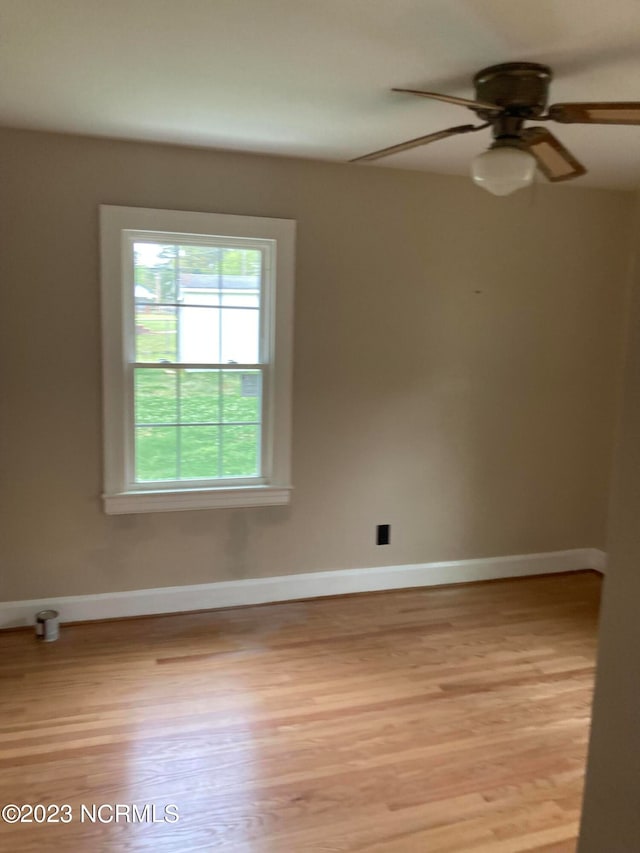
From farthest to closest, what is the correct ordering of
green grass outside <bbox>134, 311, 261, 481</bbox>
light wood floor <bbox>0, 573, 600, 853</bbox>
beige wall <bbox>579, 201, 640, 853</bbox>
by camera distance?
green grass outside <bbox>134, 311, 261, 481</bbox>, light wood floor <bbox>0, 573, 600, 853</bbox>, beige wall <bbox>579, 201, 640, 853</bbox>

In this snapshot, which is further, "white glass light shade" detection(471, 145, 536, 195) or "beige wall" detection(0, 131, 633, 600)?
"beige wall" detection(0, 131, 633, 600)

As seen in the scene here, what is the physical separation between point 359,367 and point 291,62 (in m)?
1.78

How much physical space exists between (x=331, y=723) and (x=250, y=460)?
4.83ft

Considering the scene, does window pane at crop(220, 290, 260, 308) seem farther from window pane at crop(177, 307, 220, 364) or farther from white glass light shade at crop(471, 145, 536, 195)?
white glass light shade at crop(471, 145, 536, 195)

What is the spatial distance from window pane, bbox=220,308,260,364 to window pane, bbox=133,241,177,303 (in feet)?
1.00

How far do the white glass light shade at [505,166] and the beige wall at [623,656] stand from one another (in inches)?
45.8

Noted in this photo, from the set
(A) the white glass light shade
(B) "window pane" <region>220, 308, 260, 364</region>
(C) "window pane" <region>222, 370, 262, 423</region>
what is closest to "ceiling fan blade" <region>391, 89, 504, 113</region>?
(A) the white glass light shade

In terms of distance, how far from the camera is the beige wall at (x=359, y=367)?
3148 mm

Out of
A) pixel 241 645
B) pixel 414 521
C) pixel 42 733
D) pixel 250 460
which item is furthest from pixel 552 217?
pixel 42 733

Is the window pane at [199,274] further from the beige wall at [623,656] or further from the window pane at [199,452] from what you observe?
the beige wall at [623,656]

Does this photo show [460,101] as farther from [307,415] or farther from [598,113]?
[307,415]

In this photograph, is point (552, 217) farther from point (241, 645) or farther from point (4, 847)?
point (4, 847)

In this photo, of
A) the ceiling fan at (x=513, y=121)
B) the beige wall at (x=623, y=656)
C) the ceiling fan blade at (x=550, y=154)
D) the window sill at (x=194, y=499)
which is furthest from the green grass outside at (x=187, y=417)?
the beige wall at (x=623, y=656)

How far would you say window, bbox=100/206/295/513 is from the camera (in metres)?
3.25
